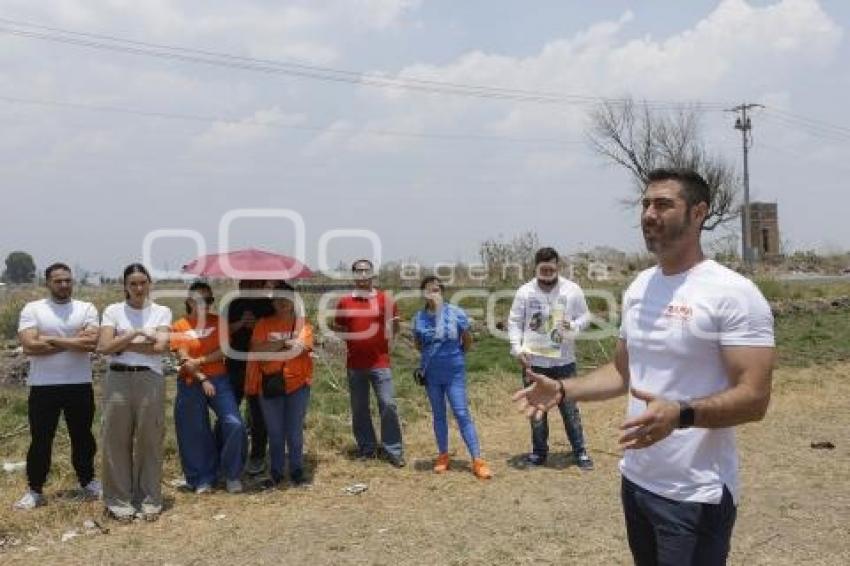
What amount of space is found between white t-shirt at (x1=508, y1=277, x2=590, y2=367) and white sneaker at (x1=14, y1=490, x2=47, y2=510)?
3.82 metres

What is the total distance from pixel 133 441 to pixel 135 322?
2.82ft

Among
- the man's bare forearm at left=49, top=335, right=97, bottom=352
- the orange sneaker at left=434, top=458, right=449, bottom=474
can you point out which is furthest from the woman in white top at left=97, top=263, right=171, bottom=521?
the orange sneaker at left=434, top=458, right=449, bottom=474

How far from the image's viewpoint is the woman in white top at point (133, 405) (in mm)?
5656

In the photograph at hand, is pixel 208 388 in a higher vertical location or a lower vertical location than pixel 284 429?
higher

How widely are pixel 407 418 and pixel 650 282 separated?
20.0ft

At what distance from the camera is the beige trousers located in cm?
567

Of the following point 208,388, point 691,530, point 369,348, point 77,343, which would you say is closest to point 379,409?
point 369,348

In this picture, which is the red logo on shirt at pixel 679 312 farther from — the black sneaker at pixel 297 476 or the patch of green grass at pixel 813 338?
the patch of green grass at pixel 813 338

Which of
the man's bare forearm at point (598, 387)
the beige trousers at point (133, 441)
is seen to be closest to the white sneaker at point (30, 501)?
the beige trousers at point (133, 441)

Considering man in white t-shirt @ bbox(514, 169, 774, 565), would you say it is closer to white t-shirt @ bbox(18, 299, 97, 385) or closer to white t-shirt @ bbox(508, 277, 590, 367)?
white t-shirt @ bbox(508, 277, 590, 367)

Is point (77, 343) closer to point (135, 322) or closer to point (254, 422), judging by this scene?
point (135, 322)

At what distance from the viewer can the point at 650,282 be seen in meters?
2.61

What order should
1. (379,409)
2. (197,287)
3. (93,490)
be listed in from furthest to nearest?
(379,409) < (197,287) < (93,490)

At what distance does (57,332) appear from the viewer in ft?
19.2
